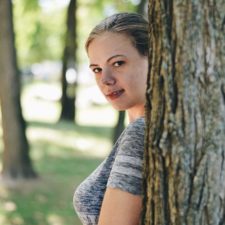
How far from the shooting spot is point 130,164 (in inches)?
74.5

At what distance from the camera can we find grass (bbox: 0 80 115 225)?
786cm

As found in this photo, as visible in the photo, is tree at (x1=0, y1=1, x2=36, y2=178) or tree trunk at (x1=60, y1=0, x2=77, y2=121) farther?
tree trunk at (x1=60, y1=0, x2=77, y2=121)

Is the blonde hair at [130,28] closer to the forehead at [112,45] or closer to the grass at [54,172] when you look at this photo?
the forehead at [112,45]

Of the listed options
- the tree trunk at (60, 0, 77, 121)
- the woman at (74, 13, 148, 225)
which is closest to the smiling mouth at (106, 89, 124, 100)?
the woman at (74, 13, 148, 225)

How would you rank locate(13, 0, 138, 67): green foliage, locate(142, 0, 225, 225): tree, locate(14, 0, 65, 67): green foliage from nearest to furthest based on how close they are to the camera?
1. locate(142, 0, 225, 225): tree
2. locate(13, 0, 138, 67): green foliage
3. locate(14, 0, 65, 67): green foliage

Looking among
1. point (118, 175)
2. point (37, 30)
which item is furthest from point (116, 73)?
point (37, 30)

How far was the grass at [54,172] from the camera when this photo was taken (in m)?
7.86

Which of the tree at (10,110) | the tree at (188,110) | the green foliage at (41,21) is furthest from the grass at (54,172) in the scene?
the tree at (188,110)

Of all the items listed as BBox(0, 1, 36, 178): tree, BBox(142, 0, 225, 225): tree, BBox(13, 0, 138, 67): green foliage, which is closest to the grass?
BBox(0, 1, 36, 178): tree

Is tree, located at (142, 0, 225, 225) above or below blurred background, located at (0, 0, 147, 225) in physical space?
above

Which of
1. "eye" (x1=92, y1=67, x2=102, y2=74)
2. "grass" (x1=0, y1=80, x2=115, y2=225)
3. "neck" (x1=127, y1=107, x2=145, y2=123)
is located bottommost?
"grass" (x1=0, y1=80, x2=115, y2=225)

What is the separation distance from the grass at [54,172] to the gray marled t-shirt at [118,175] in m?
5.47

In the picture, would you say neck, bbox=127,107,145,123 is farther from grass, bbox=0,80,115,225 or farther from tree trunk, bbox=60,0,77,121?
tree trunk, bbox=60,0,77,121

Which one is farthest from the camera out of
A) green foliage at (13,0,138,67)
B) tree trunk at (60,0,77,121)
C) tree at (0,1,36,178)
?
tree trunk at (60,0,77,121)
